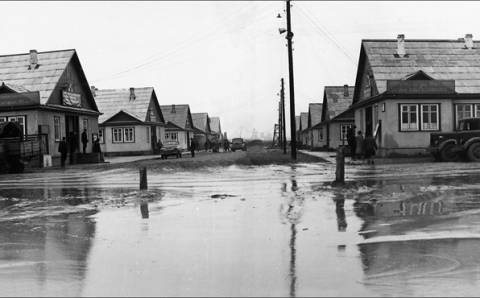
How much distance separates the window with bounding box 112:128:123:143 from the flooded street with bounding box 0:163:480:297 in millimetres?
37496

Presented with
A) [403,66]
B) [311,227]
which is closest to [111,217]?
[311,227]

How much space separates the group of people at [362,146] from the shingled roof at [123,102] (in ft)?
87.2

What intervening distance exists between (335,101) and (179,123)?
27024 millimetres

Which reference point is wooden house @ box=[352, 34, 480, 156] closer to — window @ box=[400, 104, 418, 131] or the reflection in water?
window @ box=[400, 104, 418, 131]

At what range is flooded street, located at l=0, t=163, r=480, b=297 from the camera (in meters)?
5.14

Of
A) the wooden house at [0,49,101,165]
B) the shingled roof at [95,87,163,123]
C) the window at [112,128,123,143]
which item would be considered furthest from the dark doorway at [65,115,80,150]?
the shingled roof at [95,87,163,123]

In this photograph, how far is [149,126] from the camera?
51312 millimetres

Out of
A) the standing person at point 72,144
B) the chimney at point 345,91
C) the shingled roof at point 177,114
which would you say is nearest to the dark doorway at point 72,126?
the standing person at point 72,144

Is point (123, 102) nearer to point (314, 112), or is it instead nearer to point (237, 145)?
point (237, 145)

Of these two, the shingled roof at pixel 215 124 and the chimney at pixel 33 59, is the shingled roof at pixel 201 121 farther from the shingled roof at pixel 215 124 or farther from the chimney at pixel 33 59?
the chimney at pixel 33 59

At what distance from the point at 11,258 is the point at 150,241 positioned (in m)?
1.81

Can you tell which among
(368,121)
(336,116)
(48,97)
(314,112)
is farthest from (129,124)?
(314,112)

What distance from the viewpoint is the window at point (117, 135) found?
1955 inches

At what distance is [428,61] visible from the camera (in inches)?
1266
